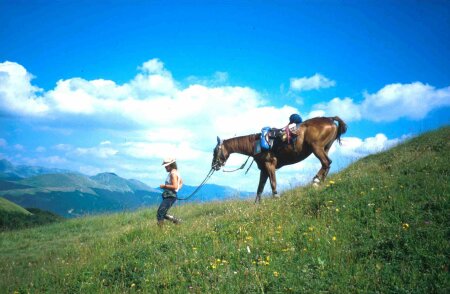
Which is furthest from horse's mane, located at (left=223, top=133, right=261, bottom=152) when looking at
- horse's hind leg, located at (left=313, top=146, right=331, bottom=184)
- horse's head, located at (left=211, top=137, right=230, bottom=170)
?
horse's hind leg, located at (left=313, top=146, right=331, bottom=184)

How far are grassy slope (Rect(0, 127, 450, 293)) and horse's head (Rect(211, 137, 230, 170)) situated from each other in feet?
12.9

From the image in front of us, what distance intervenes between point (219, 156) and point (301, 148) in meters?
3.40

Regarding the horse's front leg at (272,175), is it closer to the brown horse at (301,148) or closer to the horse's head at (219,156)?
the brown horse at (301,148)

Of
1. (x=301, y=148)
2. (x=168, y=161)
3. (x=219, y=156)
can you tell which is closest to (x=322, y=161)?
(x=301, y=148)

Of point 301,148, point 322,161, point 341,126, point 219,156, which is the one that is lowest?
point 322,161

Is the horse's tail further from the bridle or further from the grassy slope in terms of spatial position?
the bridle

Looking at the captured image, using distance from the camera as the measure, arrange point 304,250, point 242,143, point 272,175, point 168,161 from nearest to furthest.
→ point 304,250
point 168,161
point 272,175
point 242,143

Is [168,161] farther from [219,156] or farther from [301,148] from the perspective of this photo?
[301,148]

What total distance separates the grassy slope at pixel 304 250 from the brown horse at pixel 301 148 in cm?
220

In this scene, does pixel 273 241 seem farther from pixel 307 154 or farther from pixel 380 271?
pixel 307 154

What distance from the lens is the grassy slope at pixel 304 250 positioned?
16.7 feet

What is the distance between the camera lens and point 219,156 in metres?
13.1

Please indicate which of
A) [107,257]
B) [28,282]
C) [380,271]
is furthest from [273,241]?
[28,282]

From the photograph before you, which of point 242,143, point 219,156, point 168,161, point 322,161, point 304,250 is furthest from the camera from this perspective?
point 219,156
